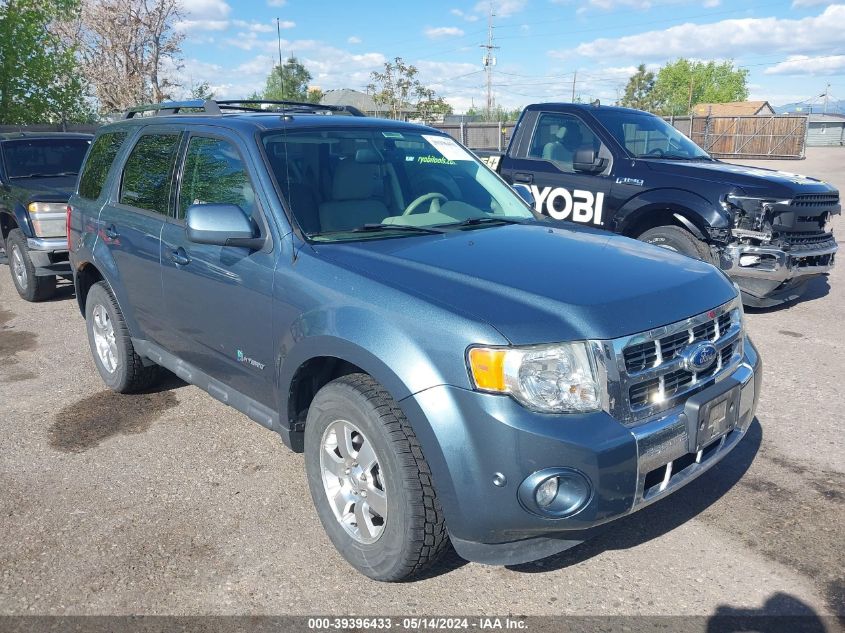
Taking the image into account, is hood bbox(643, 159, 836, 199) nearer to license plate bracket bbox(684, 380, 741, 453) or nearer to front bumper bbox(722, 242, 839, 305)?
front bumper bbox(722, 242, 839, 305)

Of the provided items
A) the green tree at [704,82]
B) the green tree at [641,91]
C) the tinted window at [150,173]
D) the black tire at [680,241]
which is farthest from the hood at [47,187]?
the green tree at [704,82]

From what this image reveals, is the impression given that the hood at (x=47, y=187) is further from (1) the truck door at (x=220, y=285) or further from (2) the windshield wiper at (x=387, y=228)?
(2) the windshield wiper at (x=387, y=228)

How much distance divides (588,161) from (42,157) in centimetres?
668

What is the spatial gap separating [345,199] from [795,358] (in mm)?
4021

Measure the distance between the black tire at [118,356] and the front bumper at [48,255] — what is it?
273cm

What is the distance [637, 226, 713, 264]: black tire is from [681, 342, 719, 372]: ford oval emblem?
3815 mm

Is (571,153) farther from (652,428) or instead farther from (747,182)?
(652,428)

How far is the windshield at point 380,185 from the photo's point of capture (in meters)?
3.40

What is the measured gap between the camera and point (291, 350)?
10.0ft

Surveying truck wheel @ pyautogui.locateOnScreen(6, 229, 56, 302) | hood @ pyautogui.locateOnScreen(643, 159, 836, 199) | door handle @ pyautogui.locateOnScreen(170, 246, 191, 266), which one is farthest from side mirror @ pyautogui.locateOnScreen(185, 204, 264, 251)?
truck wheel @ pyautogui.locateOnScreen(6, 229, 56, 302)

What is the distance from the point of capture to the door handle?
376 cm

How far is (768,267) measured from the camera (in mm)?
6402

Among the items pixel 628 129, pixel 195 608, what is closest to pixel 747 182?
pixel 628 129

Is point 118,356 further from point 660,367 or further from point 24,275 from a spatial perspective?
point 24,275
